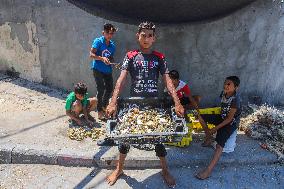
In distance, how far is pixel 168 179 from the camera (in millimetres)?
5078

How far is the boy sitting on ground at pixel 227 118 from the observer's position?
17.3 feet

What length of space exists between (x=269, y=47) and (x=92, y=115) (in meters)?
3.94

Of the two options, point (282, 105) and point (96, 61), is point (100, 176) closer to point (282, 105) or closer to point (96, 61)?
point (96, 61)

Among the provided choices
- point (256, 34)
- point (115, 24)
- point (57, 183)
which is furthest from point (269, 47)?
point (57, 183)

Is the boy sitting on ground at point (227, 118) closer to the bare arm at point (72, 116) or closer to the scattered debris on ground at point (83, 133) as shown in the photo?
the scattered debris on ground at point (83, 133)

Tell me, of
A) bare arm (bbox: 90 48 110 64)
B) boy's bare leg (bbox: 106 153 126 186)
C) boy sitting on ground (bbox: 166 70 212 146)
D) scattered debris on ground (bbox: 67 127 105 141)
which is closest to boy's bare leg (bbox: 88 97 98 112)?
scattered debris on ground (bbox: 67 127 105 141)

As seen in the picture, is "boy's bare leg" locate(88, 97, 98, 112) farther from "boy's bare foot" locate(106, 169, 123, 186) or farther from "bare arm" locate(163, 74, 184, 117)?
"bare arm" locate(163, 74, 184, 117)

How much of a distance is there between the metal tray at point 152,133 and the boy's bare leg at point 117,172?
0.75 meters

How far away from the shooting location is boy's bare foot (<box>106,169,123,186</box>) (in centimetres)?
506

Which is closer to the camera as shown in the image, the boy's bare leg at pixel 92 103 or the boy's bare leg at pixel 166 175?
the boy's bare leg at pixel 166 175

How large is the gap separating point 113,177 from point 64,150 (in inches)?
40.4

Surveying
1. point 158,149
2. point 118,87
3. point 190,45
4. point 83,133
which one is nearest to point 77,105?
point 83,133

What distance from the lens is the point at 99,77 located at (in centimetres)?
636

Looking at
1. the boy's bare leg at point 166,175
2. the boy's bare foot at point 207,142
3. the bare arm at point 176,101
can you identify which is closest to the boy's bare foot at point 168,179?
the boy's bare leg at point 166,175
